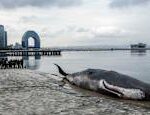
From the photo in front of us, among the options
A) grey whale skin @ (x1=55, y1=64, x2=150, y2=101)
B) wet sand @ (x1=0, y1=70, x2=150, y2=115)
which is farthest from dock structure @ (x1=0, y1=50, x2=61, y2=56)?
wet sand @ (x1=0, y1=70, x2=150, y2=115)

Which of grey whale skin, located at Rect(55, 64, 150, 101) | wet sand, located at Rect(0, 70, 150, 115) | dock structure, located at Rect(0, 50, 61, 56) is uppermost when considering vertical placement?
grey whale skin, located at Rect(55, 64, 150, 101)

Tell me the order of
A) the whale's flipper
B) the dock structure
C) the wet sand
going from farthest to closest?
the dock structure → the whale's flipper → the wet sand

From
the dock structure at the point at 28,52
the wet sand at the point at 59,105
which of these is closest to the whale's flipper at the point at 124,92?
the wet sand at the point at 59,105

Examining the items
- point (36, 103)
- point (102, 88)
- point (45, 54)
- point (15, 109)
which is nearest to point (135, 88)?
point (102, 88)

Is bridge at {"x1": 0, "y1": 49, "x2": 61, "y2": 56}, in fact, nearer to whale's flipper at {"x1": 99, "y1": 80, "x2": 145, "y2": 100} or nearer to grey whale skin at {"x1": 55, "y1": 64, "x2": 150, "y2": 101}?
grey whale skin at {"x1": 55, "y1": 64, "x2": 150, "y2": 101}

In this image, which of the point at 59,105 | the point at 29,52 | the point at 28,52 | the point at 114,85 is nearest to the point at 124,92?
the point at 114,85

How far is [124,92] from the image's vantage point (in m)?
16.8

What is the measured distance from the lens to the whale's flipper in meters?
16.3

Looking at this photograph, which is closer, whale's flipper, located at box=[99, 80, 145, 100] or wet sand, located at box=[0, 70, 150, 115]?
wet sand, located at box=[0, 70, 150, 115]

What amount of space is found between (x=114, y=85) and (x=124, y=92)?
2.25 feet

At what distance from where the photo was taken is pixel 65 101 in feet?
48.8

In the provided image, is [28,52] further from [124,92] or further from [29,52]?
[124,92]

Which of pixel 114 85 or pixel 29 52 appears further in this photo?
pixel 29 52

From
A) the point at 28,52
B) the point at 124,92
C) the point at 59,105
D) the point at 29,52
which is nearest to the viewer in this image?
the point at 59,105
